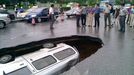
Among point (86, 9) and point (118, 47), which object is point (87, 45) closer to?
point (118, 47)

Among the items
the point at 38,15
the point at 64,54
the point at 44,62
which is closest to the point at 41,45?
the point at 64,54

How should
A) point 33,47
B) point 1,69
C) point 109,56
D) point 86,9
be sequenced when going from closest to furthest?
point 1,69
point 33,47
point 109,56
point 86,9

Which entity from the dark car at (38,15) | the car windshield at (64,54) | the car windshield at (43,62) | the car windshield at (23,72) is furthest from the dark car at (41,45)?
the dark car at (38,15)

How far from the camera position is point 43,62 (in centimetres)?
950

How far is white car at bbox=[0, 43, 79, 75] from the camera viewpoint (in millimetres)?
A: 8273

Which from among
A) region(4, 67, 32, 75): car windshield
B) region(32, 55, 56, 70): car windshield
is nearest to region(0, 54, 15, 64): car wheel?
region(4, 67, 32, 75): car windshield

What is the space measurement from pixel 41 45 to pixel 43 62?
1.58 m

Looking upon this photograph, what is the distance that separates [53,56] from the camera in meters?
9.96

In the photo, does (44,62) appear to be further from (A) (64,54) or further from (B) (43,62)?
(A) (64,54)

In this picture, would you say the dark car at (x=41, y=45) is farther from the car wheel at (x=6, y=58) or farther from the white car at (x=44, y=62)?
the white car at (x=44, y=62)

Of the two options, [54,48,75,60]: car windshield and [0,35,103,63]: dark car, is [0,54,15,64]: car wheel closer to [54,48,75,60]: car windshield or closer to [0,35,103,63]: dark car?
[0,35,103,63]: dark car

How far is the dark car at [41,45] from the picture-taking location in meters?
9.37

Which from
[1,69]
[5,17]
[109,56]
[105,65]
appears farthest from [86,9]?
[1,69]

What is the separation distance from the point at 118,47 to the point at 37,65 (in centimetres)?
613
